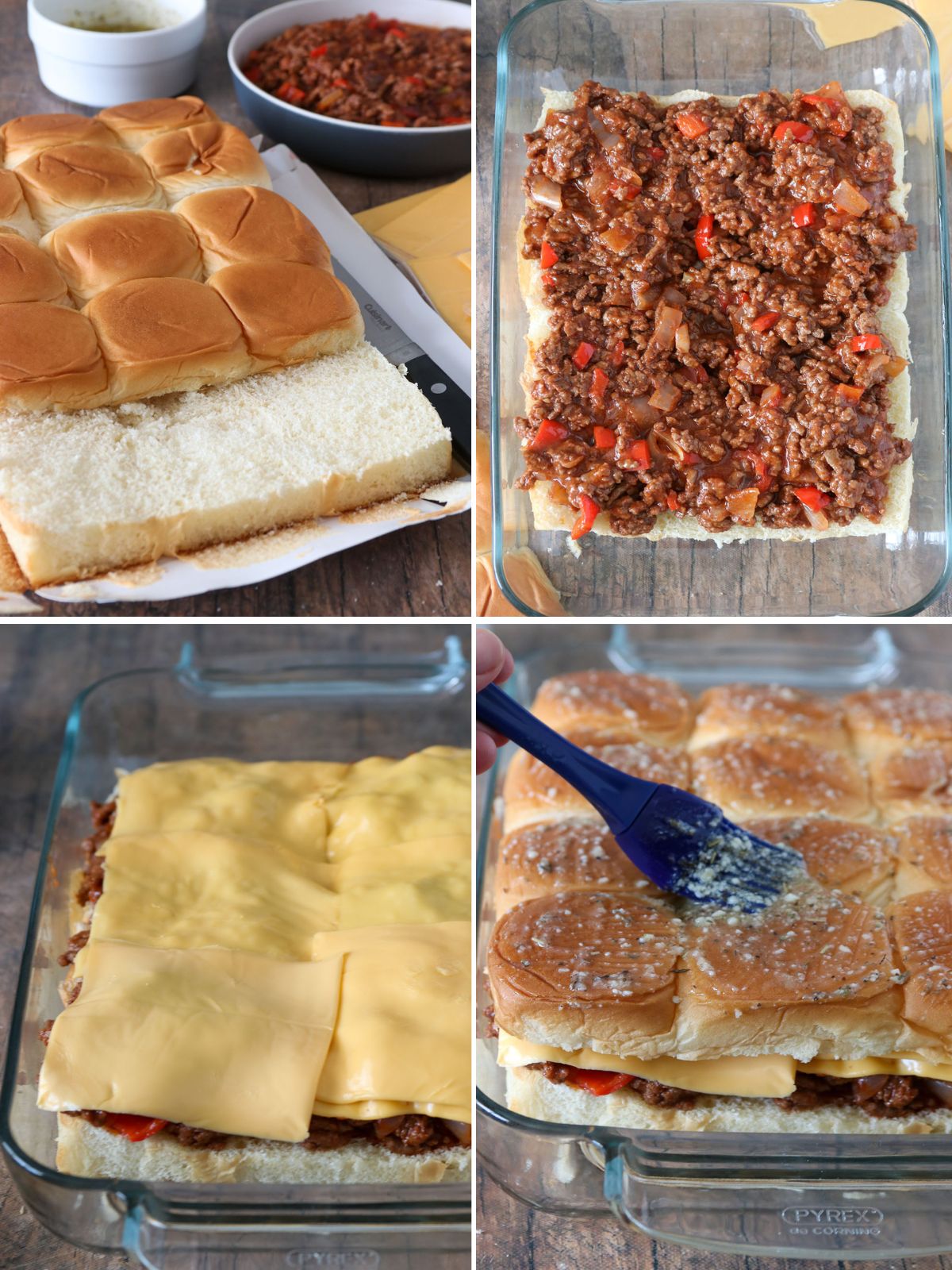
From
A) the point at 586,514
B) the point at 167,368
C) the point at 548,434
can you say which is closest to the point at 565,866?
the point at 586,514

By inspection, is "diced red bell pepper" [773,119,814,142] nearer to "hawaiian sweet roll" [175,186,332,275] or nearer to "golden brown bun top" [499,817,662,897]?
"hawaiian sweet roll" [175,186,332,275]

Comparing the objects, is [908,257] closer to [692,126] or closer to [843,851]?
[692,126]

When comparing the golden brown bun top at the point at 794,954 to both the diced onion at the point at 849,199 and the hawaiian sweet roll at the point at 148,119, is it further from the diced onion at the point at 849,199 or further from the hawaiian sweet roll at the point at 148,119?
the hawaiian sweet roll at the point at 148,119

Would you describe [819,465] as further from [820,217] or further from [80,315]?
[80,315]

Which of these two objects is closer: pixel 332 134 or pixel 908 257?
pixel 908 257

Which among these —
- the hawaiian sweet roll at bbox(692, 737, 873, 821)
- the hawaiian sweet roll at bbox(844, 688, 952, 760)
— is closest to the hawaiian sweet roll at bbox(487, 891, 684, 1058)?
the hawaiian sweet roll at bbox(692, 737, 873, 821)

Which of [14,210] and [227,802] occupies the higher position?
[14,210]

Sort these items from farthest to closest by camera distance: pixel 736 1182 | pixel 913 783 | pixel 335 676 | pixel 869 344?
pixel 335 676, pixel 913 783, pixel 869 344, pixel 736 1182
